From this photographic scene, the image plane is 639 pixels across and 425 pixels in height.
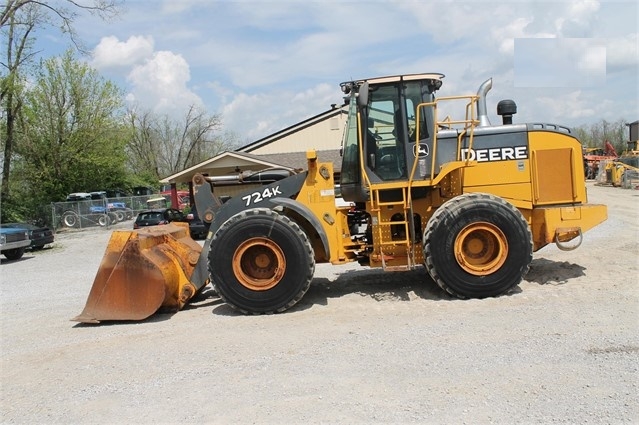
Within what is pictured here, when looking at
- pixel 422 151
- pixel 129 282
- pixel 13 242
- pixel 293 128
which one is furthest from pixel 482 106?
pixel 293 128

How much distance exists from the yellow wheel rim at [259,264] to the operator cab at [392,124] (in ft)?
4.87

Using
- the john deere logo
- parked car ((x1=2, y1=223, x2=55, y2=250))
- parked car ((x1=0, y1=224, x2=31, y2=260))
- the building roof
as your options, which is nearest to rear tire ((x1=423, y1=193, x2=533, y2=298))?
the john deere logo

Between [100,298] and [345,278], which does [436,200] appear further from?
[100,298]

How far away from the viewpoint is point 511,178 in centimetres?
728

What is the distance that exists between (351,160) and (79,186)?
31302 mm

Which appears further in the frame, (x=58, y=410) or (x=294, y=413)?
(x=58, y=410)

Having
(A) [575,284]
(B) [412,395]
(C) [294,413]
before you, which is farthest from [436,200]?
(C) [294,413]

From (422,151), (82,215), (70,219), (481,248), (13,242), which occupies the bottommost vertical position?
(13,242)

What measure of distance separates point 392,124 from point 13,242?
15475 millimetres

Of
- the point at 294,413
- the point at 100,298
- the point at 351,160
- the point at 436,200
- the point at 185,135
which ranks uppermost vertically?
the point at 185,135

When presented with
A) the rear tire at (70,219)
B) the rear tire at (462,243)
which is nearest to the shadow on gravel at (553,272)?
the rear tire at (462,243)

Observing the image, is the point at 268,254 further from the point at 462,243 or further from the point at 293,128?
the point at 293,128

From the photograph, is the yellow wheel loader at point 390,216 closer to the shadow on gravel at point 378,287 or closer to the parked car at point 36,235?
the shadow on gravel at point 378,287

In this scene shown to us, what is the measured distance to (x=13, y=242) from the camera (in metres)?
17.7
